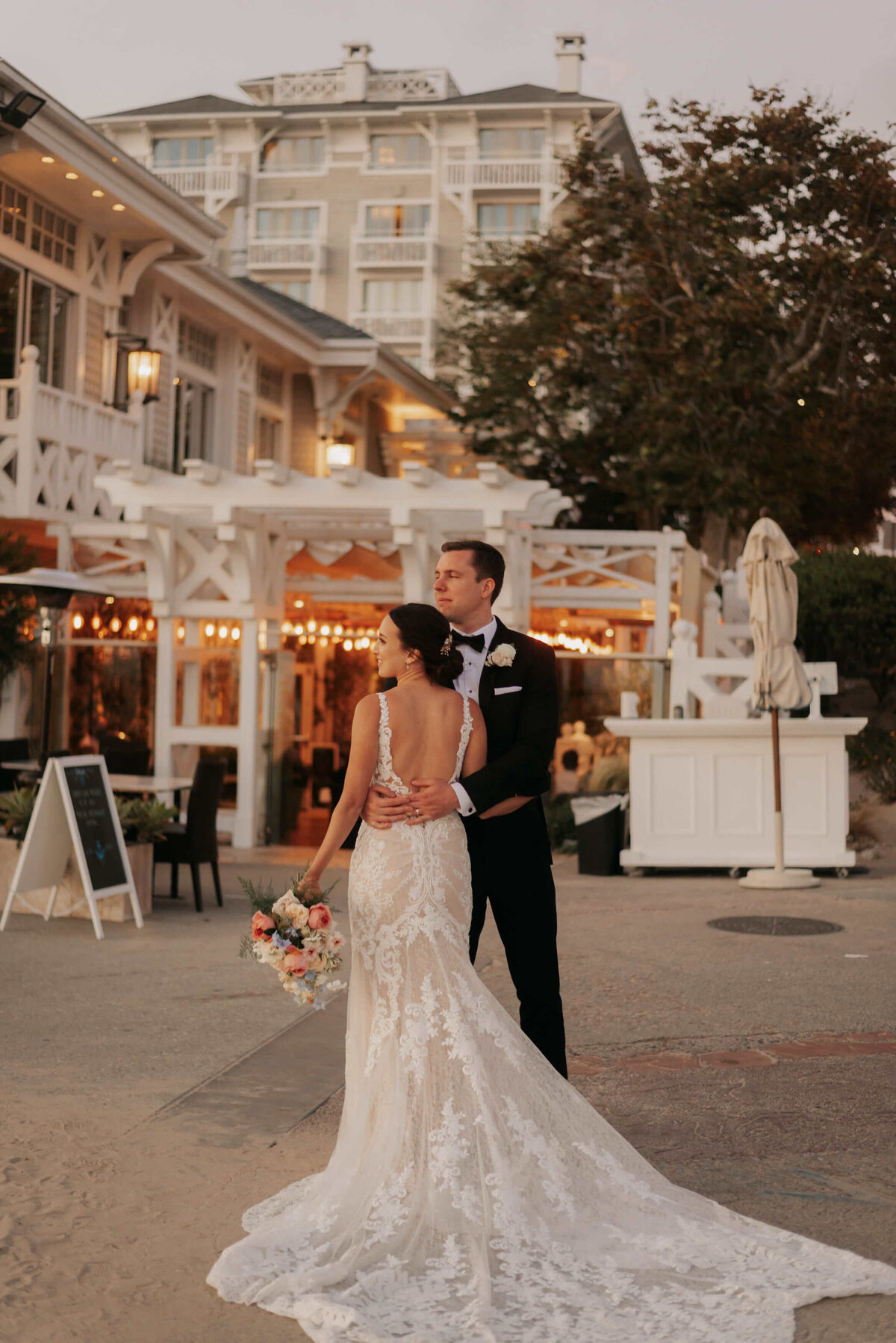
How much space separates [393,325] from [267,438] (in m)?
28.2

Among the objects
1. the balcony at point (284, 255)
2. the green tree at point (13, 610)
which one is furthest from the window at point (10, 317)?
the balcony at point (284, 255)

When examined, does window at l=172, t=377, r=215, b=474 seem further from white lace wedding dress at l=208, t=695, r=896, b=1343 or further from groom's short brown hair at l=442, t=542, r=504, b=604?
white lace wedding dress at l=208, t=695, r=896, b=1343

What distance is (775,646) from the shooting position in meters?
12.4

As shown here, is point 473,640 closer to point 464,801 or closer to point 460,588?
point 460,588

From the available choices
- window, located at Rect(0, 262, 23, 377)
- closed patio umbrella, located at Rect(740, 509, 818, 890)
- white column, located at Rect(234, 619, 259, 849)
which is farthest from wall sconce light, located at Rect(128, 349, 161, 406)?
closed patio umbrella, located at Rect(740, 509, 818, 890)

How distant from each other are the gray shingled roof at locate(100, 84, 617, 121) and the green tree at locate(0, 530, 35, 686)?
3632 centimetres

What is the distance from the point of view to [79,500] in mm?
16734

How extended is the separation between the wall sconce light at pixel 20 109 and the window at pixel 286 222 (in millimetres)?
39666

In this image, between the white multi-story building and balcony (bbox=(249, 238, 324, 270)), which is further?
balcony (bbox=(249, 238, 324, 270))

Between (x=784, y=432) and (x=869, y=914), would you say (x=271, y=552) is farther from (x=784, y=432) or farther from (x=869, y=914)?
(x=784, y=432)

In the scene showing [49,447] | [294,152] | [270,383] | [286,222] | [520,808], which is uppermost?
[294,152]

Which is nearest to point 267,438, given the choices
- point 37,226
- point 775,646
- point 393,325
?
point 37,226

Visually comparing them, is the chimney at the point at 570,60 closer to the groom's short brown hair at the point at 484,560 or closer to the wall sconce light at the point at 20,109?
the wall sconce light at the point at 20,109

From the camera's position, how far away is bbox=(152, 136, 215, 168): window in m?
53.2
